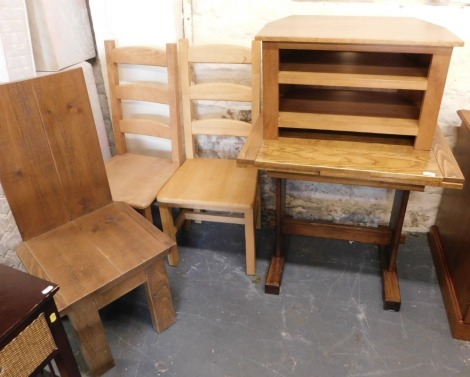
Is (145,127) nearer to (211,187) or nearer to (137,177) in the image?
(137,177)

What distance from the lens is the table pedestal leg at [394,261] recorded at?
5.61ft

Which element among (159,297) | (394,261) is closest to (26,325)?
(159,297)

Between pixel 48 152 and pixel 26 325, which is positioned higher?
pixel 48 152

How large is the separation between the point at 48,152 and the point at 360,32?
3.90 feet

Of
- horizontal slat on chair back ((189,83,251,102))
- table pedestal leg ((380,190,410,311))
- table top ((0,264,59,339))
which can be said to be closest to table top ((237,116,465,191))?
table pedestal leg ((380,190,410,311))

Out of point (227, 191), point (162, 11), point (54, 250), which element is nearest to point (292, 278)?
point (227, 191)

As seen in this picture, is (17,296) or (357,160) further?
(357,160)

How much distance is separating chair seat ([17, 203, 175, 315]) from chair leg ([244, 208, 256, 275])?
42 centimetres

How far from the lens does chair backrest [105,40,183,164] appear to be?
1.92 metres

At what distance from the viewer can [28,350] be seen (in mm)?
971

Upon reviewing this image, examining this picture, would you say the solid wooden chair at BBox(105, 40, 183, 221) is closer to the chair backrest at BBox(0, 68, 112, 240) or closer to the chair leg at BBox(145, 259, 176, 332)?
the chair backrest at BBox(0, 68, 112, 240)

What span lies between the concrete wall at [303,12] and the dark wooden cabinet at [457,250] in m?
0.15

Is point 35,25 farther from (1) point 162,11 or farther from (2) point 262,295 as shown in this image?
(2) point 262,295

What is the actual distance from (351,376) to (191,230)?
118 centimetres
